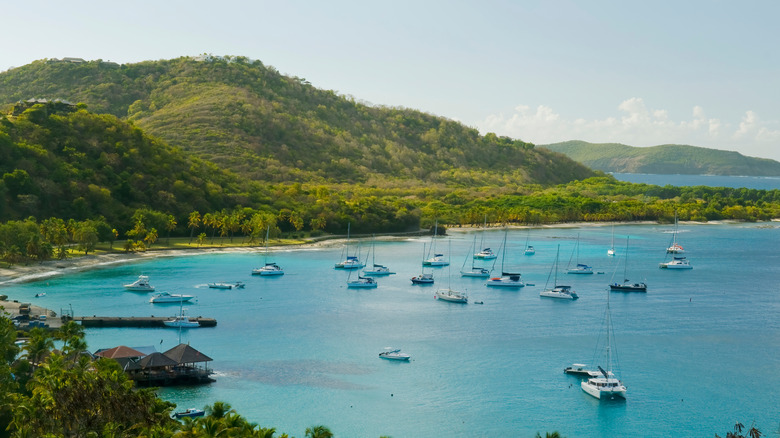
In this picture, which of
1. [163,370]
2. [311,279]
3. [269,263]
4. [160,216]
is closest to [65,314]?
[163,370]

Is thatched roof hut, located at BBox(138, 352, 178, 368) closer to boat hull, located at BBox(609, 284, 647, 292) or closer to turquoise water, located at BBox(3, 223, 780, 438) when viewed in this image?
turquoise water, located at BBox(3, 223, 780, 438)

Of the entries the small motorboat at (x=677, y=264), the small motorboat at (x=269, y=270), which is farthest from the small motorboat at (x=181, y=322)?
the small motorboat at (x=677, y=264)

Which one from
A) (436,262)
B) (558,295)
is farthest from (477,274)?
(558,295)

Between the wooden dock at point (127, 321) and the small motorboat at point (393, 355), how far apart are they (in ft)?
56.6

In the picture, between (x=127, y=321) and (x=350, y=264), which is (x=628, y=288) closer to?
(x=350, y=264)

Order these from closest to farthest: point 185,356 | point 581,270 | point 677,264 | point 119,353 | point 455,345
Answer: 1. point 119,353
2. point 185,356
3. point 455,345
4. point 581,270
5. point 677,264

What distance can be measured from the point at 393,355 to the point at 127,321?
2428 cm

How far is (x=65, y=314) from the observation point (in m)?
67.8

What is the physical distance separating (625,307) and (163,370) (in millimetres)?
52087

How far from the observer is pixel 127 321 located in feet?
220

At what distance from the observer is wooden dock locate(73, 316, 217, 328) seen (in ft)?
217

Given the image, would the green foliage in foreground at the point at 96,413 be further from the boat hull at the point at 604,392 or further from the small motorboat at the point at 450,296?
the small motorboat at the point at 450,296

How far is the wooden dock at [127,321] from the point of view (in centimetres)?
6606

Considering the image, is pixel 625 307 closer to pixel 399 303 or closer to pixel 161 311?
pixel 399 303
